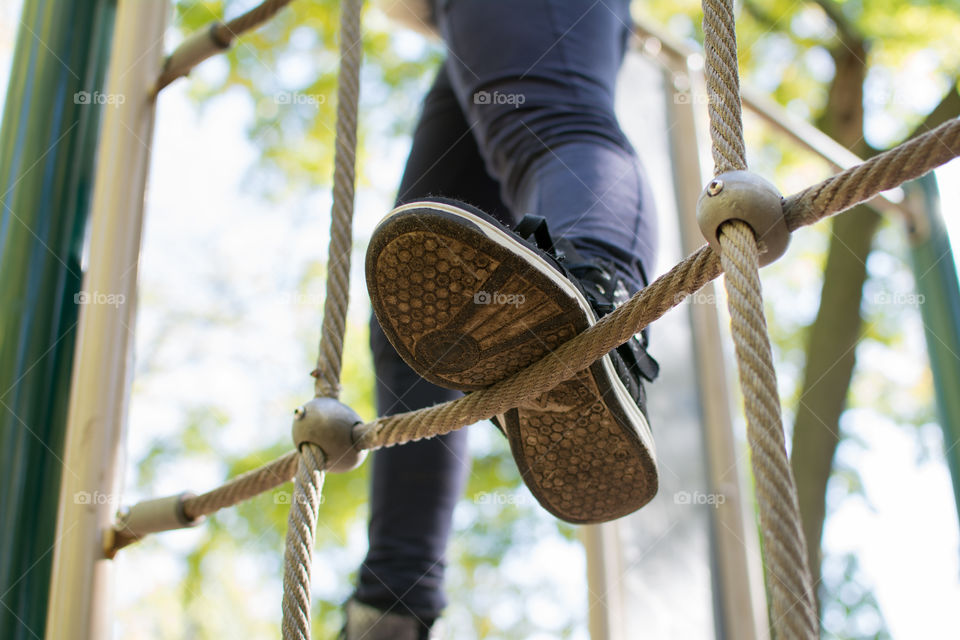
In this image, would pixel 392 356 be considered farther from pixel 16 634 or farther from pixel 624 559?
pixel 624 559

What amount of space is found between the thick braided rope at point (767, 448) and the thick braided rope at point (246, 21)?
821 mm

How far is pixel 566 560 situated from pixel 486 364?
4109 mm

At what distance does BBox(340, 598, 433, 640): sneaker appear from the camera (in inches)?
38.7

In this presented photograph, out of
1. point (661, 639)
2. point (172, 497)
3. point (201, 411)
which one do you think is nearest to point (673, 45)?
point (661, 639)

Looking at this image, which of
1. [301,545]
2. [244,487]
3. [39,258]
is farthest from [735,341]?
[39,258]

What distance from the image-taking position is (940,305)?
1990 millimetres

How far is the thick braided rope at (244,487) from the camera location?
2.71ft

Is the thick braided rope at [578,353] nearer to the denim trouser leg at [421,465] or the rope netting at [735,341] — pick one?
the rope netting at [735,341]

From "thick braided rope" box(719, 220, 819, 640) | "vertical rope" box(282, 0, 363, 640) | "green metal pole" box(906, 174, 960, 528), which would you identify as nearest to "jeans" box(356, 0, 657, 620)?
"vertical rope" box(282, 0, 363, 640)

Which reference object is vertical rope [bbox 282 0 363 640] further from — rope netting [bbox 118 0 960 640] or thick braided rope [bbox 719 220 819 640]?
thick braided rope [bbox 719 220 819 640]

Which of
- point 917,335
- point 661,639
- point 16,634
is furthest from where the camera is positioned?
point 917,335

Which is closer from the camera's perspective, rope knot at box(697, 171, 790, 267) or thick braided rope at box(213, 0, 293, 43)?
rope knot at box(697, 171, 790, 267)

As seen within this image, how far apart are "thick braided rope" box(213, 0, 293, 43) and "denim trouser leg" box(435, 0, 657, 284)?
326mm

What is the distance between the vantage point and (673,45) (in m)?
2.08
